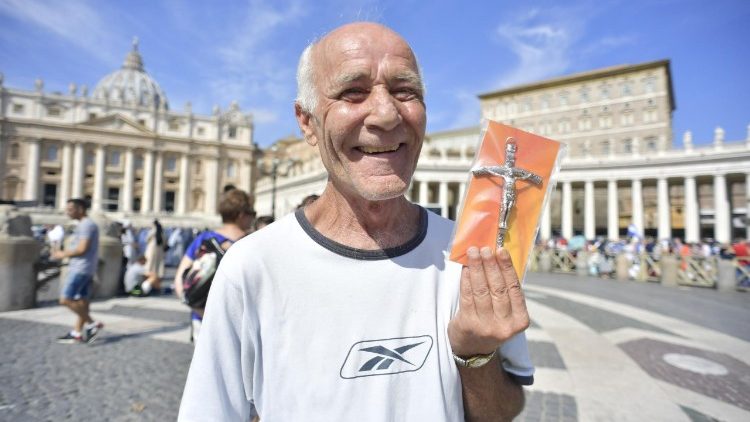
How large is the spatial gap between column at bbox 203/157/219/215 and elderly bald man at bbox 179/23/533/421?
77.9m

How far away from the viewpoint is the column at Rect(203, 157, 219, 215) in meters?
73.6

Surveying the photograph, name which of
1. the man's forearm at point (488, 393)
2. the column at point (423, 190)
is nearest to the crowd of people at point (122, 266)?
the man's forearm at point (488, 393)

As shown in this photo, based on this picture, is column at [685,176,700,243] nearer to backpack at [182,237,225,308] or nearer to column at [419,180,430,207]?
column at [419,180,430,207]

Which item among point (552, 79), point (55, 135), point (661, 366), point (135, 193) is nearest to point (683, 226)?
point (552, 79)

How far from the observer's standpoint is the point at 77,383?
13.8 ft

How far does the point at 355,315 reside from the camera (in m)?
1.09

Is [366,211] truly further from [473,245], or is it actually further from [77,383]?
[77,383]

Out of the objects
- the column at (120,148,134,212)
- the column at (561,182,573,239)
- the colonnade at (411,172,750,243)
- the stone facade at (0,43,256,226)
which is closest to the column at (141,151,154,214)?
the stone facade at (0,43,256,226)

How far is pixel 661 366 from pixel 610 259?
14.1 meters

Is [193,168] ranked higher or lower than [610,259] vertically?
higher

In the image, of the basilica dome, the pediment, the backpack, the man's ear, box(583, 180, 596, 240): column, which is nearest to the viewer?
the man's ear

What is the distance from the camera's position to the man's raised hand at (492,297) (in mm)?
933

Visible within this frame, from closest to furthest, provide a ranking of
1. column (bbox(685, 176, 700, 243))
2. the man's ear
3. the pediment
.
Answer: the man's ear < column (bbox(685, 176, 700, 243)) < the pediment

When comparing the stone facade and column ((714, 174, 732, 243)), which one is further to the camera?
the stone facade
